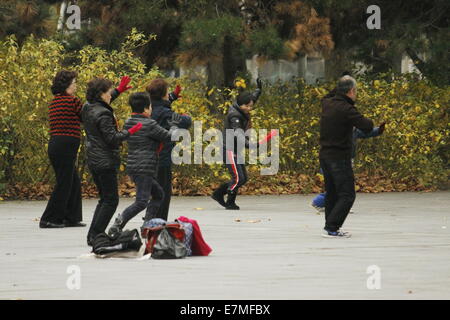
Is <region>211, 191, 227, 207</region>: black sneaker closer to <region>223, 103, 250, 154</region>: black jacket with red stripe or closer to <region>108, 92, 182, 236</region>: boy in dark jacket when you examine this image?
<region>223, 103, 250, 154</region>: black jacket with red stripe

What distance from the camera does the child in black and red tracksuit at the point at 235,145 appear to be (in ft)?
58.4

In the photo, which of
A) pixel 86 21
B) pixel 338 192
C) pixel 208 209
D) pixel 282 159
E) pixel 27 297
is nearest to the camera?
pixel 27 297

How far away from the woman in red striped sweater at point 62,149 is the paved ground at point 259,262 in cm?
37

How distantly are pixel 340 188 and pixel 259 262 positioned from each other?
9.15 ft

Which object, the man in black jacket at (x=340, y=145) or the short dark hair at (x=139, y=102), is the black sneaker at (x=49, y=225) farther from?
the man in black jacket at (x=340, y=145)

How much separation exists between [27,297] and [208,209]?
9392 millimetres

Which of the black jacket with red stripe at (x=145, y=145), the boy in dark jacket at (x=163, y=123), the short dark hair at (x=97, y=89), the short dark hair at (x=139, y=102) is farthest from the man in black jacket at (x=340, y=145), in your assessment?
the short dark hair at (x=97, y=89)

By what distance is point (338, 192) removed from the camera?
13414 mm

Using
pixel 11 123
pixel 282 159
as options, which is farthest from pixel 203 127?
pixel 11 123

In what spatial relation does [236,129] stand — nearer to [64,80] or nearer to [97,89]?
[64,80]

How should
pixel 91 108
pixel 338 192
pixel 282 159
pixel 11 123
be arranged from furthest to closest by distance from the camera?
1. pixel 282 159
2. pixel 11 123
3. pixel 338 192
4. pixel 91 108

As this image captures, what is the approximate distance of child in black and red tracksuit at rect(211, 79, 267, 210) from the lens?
17.8m

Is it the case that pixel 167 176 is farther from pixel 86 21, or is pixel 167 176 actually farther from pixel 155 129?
pixel 86 21

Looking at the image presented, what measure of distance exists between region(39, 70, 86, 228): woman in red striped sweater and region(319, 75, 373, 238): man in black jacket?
3.20m
